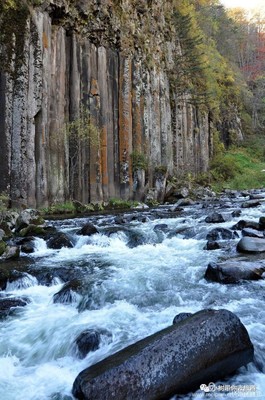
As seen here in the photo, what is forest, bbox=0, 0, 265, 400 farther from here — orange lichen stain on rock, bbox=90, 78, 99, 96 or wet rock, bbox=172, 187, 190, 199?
wet rock, bbox=172, 187, 190, 199

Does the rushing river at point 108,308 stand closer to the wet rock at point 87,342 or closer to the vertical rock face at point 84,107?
the wet rock at point 87,342

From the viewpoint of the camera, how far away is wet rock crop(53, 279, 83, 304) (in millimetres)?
6301

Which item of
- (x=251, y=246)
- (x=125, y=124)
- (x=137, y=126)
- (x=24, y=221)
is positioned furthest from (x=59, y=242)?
(x=137, y=126)

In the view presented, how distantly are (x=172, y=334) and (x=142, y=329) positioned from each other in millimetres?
1230

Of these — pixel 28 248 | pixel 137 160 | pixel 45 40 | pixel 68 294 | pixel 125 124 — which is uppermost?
pixel 45 40

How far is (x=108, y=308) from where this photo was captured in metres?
5.80

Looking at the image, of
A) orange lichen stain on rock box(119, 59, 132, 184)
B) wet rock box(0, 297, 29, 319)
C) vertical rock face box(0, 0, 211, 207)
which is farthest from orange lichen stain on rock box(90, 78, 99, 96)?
wet rock box(0, 297, 29, 319)

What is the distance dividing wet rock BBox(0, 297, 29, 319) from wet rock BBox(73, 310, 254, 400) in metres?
2.74

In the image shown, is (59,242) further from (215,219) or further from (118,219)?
(215,219)

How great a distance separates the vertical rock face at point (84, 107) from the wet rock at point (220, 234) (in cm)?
948

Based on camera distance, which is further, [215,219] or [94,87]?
[94,87]

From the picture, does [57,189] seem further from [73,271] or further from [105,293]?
[105,293]

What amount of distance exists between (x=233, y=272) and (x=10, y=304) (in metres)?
4.18

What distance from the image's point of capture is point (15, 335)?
5.00 m
